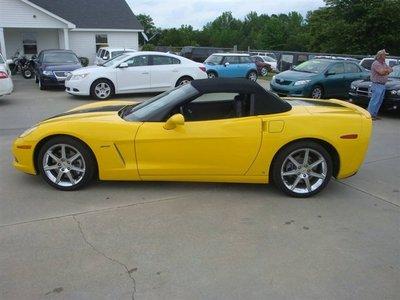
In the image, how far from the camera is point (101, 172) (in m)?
4.93

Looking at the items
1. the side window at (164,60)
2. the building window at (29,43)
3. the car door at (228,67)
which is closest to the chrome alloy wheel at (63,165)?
the side window at (164,60)

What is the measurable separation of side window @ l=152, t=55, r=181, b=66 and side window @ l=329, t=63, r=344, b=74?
4936mm

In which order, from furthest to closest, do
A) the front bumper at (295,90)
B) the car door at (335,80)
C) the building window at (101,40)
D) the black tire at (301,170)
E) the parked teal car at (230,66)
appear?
the building window at (101,40), the parked teal car at (230,66), the car door at (335,80), the front bumper at (295,90), the black tire at (301,170)

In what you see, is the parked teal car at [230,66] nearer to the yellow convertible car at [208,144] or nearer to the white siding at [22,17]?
the white siding at [22,17]

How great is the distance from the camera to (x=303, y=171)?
5.04 metres

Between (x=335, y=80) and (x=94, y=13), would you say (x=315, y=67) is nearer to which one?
(x=335, y=80)

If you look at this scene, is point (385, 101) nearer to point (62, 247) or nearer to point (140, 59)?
point (140, 59)

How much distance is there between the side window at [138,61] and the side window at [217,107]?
890 cm

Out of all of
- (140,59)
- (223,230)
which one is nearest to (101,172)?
(223,230)

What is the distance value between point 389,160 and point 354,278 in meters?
3.88

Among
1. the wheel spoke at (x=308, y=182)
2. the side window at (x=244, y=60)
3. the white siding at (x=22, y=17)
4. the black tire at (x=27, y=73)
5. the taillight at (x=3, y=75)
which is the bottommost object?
the wheel spoke at (x=308, y=182)

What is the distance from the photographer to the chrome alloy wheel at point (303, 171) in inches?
197

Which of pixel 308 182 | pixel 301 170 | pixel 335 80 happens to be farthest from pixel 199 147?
pixel 335 80

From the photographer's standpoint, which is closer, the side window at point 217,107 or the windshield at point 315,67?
the side window at point 217,107
